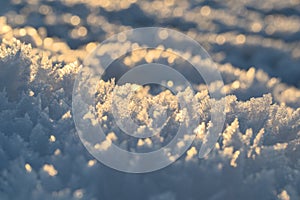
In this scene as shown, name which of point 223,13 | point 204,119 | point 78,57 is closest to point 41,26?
point 78,57

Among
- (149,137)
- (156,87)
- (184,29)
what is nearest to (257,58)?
(184,29)

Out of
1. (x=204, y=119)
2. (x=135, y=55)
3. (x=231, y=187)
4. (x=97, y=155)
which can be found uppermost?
(x=135, y=55)

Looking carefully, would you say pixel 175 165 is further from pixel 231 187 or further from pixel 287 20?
pixel 287 20

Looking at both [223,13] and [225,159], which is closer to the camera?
[225,159]

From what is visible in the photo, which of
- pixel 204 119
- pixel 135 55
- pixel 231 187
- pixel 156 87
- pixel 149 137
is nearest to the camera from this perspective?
pixel 231 187

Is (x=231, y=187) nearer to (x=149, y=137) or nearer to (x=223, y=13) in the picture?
Result: (x=149, y=137)

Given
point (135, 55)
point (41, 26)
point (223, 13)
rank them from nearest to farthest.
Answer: point (135, 55) → point (41, 26) → point (223, 13)

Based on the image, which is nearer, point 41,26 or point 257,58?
point 257,58

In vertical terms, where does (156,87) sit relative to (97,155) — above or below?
above

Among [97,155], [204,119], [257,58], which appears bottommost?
[97,155]
